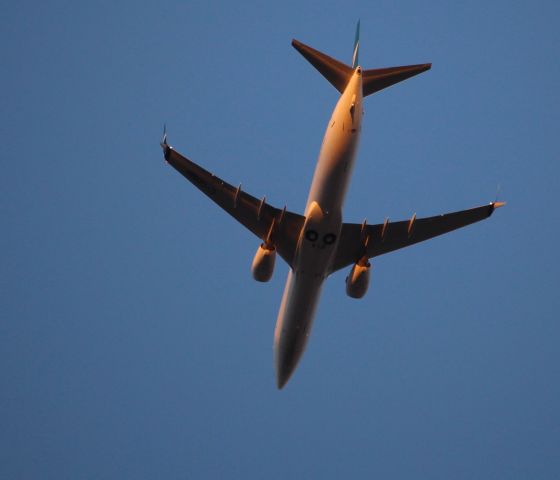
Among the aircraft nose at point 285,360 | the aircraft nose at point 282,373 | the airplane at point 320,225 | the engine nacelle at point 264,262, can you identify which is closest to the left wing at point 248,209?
the airplane at point 320,225

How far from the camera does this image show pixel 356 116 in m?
26.0

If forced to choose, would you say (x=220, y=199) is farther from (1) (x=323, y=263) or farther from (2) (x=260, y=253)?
(1) (x=323, y=263)

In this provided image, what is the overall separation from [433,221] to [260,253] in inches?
296

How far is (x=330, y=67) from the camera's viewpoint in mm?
27859

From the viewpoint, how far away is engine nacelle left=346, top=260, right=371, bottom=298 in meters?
31.0

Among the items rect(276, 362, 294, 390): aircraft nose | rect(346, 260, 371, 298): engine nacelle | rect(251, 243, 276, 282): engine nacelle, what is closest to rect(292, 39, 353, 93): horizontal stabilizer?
rect(251, 243, 276, 282): engine nacelle

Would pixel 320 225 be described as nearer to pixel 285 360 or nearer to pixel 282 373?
pixel 285 360

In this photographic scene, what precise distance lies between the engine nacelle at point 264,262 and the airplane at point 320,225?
4cm

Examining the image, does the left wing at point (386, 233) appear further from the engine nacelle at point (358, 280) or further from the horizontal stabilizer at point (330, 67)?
the horizontal stabilizer at point (330, 67)

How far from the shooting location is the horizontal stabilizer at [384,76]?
27.8 meters

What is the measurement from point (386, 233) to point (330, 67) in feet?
25.7

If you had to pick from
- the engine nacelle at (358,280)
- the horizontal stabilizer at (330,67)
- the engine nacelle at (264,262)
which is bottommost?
the engine nacelle at (264,262)

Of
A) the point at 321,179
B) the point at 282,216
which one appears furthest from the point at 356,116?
the point at 282,216

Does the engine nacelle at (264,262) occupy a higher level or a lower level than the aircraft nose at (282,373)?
higher
